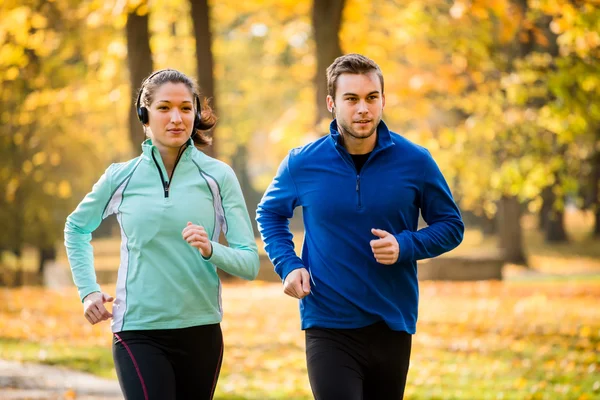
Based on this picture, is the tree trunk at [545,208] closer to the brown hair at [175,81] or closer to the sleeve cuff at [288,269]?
the brown hair at [175,81]

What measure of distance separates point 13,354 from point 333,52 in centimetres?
808

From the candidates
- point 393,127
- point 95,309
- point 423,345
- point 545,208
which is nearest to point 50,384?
point 423,345

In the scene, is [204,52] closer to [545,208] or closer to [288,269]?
[288,269]

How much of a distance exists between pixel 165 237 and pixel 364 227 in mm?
903

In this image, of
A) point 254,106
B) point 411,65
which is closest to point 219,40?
point 254,106

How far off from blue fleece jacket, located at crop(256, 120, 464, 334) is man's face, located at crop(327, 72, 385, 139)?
4.4 inches

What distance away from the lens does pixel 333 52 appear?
17109 mm

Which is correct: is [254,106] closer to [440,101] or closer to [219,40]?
[219,40]

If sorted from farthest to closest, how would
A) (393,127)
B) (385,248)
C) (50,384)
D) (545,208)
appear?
(545,208), (393,127), (50,384), (385,248)

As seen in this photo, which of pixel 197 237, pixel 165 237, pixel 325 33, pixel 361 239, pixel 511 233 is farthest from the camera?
pixel 511 233

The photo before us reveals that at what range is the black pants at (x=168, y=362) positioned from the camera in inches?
172

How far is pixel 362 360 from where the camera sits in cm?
455

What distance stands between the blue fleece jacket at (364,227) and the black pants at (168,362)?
0.48 m

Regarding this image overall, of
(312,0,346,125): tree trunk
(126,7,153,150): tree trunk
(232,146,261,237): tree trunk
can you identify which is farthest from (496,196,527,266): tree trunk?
(232,146,261,237): tree trunk
